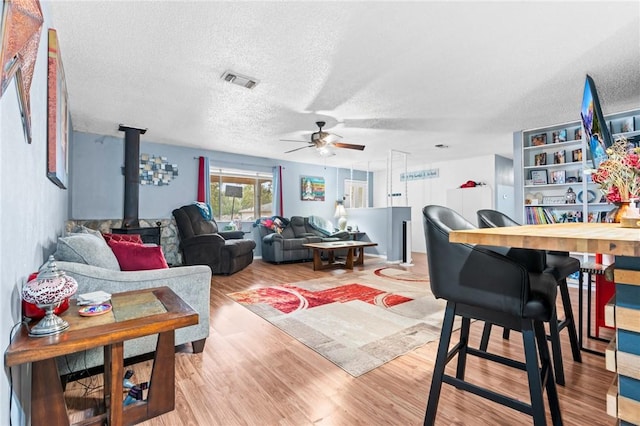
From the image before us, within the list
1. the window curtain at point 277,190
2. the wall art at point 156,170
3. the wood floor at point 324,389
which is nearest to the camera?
the wood floor at point 324,389

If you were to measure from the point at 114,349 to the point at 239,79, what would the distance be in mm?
2608

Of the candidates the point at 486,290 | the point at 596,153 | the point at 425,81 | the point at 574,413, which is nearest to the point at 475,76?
the point at 425,81

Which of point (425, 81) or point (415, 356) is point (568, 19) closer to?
point (425, 81)

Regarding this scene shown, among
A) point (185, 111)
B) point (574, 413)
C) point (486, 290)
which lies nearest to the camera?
point (486, 290)

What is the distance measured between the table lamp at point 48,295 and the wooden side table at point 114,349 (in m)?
0.03

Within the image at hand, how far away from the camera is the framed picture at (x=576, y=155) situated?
4.23 m

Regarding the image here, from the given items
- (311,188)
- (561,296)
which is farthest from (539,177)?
(311,188)

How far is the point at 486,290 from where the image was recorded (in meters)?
1.17

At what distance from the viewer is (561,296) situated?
1979mm

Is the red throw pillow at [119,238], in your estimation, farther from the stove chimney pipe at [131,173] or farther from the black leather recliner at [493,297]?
the black leather recliner at [493,297]

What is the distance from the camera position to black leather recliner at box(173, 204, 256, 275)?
482cm

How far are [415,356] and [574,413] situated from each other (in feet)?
2.79

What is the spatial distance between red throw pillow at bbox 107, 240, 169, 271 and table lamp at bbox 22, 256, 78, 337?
1.02 m

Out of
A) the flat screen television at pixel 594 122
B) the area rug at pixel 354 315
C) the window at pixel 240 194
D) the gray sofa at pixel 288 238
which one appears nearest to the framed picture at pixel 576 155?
the flat screen television at pixel 594 122
